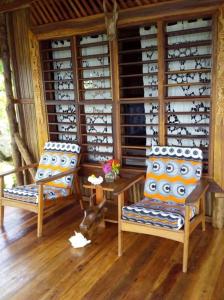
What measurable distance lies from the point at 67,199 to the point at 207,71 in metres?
1.98

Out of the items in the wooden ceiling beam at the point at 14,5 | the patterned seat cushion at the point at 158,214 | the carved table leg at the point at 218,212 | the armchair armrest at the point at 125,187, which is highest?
the wooden ceiling beam at the point at 14,5

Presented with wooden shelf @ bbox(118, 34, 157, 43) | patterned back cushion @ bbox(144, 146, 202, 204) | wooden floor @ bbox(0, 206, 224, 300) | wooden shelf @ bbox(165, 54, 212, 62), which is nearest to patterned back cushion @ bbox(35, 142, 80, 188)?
wooden floor @ bbox(0, 206, 224, 300)

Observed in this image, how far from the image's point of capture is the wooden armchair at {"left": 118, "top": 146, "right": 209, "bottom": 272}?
88.8 inches

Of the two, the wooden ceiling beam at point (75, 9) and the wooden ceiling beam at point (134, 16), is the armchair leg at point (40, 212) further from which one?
the wooden ceiling beam at point (75, 9)

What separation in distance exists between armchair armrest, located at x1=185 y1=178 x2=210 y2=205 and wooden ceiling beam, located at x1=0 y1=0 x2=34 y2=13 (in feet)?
8.95

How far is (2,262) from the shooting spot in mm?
2496

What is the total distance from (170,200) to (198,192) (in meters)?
0.39

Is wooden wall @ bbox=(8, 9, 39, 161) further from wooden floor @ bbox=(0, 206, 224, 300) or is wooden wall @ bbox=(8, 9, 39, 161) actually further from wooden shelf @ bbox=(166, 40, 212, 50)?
wooden shelf @ bbox=(166, 40, 212, 50)

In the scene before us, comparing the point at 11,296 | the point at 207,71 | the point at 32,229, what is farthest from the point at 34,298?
the point at 207,71

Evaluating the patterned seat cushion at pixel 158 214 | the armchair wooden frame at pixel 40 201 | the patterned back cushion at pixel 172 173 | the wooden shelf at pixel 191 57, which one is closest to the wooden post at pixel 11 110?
the armchair wooden frame at pixel 40 201

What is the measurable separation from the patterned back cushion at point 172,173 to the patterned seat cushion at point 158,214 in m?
0.16

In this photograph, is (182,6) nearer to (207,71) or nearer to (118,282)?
(207,71)

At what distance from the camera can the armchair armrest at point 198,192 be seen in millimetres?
2215

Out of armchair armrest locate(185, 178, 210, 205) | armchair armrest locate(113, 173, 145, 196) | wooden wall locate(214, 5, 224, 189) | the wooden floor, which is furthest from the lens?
wooden wall locate(214, 5, 224, 189)
